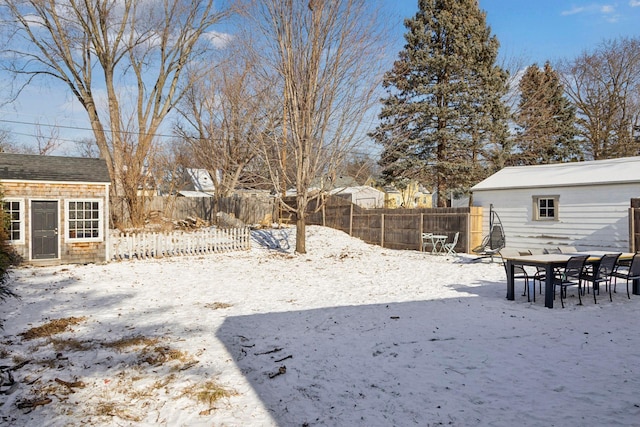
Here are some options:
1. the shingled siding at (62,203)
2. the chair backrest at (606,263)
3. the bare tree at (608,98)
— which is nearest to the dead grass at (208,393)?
the chair backrest at (606,263)

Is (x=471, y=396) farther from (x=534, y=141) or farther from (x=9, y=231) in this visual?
(x=534, y=141)

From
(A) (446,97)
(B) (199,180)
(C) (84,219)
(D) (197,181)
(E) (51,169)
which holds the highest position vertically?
(A) (446,97)

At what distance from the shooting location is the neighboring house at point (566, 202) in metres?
13.5

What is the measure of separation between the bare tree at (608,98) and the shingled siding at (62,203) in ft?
98.7

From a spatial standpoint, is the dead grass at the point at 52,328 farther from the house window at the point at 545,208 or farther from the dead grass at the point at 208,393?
the house window at the point at 545,208

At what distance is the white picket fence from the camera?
45.0 ft

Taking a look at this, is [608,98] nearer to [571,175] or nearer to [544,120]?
[544,120]

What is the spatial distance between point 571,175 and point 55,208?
17279mm

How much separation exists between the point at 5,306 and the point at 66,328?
2248mm

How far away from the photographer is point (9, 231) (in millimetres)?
11836

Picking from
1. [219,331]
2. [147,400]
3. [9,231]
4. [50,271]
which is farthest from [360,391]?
[9,231]

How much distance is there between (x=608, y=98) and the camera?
28.4 m

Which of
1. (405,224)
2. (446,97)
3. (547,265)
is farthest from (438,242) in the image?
(446,97)

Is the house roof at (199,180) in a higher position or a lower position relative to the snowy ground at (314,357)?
higher
